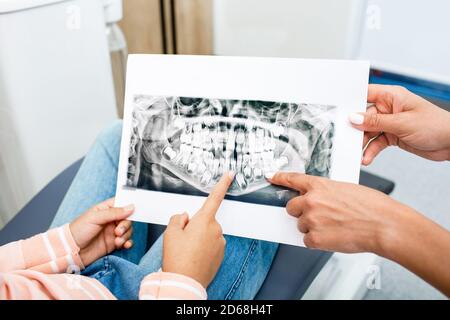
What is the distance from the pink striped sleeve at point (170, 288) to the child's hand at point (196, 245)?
0.01 m

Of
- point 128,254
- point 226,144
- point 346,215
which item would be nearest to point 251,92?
point 226,144

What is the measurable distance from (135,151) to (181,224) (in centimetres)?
17

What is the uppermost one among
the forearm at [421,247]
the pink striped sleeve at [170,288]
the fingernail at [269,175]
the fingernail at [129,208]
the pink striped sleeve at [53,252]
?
the fingernail at [269,175]

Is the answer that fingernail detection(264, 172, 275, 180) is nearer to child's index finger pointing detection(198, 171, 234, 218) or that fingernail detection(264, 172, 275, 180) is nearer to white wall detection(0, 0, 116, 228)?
child's index finger pointing detection(198, 171, 234, 218)

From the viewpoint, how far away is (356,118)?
21.8 inches

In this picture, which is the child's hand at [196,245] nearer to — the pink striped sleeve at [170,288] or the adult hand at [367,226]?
the pink striped sleeve at [170,288]

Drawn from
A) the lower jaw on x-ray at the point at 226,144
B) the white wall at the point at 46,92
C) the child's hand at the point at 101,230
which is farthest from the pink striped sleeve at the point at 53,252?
the white wall at the point at 46,92

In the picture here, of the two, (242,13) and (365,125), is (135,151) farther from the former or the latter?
(242,13)

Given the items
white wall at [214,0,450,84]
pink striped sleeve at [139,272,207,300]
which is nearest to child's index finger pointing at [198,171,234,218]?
pink striped sleeve at [139,272,207,300]

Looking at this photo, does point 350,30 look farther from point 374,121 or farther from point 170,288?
point 170,288

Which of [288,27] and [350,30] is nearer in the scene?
[350,30]

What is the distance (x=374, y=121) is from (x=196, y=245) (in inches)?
12.3

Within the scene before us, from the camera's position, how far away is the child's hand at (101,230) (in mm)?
589
